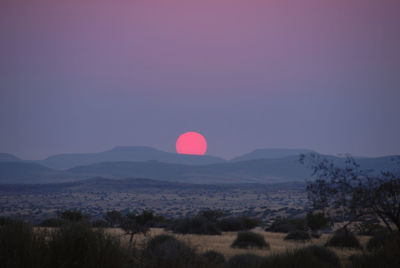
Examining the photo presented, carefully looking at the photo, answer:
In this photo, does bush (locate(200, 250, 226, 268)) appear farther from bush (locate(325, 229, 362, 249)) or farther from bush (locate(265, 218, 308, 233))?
bush (locate(265, 218, 308, 233))

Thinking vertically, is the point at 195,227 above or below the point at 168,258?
below

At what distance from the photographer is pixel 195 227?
29.4 m

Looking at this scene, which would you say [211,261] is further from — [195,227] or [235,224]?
[235,224]

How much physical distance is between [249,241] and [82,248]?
1487 centimetres

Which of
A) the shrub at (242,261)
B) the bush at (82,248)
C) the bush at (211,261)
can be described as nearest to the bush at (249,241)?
the bush at (211,261)

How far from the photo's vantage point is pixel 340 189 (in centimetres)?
1434

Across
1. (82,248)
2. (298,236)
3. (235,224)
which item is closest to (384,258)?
(82,248)

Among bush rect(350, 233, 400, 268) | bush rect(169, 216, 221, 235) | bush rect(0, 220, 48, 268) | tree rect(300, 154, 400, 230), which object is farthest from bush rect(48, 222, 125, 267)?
bush rect(169, 216, 221, 235)

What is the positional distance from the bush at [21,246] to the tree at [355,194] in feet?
31.1

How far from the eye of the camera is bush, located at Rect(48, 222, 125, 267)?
7168mm

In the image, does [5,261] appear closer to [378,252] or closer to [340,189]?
[378,252]

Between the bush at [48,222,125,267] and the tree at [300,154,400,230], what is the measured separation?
8.45 metres

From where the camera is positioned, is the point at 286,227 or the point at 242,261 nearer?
the point at 242,261

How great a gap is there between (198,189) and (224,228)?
90.9 meters
